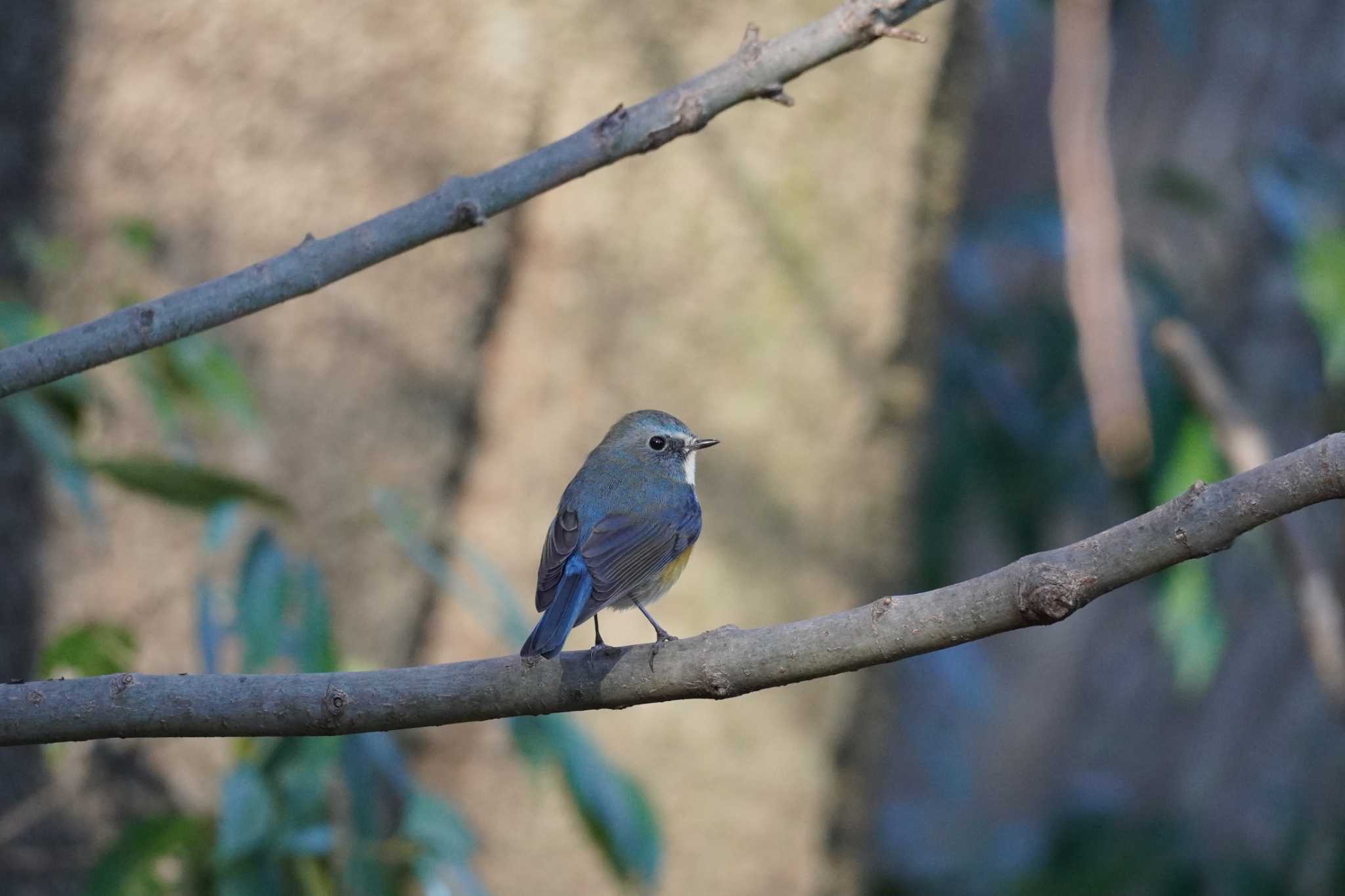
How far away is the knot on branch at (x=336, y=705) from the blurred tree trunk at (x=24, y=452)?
2423 mm

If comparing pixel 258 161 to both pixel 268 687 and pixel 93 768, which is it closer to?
pixel 93 768

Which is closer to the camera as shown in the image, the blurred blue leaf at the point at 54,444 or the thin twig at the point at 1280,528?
the blurred blue leaf at the point at 54,444

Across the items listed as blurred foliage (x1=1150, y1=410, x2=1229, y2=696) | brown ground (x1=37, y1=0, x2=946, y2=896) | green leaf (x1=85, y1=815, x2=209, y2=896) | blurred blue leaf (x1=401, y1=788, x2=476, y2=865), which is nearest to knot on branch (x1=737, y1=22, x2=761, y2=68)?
blurred blue leaf (x1=401, y1=788, x2=476, y2=865)

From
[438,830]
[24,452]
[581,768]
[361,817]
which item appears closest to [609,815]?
[581,768]

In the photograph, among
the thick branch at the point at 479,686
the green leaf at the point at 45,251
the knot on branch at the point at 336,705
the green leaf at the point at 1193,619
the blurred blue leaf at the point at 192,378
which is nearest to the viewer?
the thick branch at the point at 479,686

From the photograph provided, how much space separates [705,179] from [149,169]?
155cm

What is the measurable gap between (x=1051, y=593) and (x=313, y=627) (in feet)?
6.06

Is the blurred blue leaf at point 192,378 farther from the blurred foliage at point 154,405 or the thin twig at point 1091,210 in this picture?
the thin twig at point 1091,210

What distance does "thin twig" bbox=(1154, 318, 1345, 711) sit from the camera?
12.7 ft

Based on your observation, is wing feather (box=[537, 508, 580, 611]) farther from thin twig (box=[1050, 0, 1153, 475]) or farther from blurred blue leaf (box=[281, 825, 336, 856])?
thin twig (box=[1050, 0, 1153, 475])

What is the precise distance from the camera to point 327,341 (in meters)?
4.00

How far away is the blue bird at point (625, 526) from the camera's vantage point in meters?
2.22

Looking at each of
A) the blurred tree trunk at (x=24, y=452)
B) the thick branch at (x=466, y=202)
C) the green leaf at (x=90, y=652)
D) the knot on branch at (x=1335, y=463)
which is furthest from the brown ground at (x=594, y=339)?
the knot on branch at (x=1335, y=463)

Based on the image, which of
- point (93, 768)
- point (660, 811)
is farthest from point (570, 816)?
point (93, 768)
